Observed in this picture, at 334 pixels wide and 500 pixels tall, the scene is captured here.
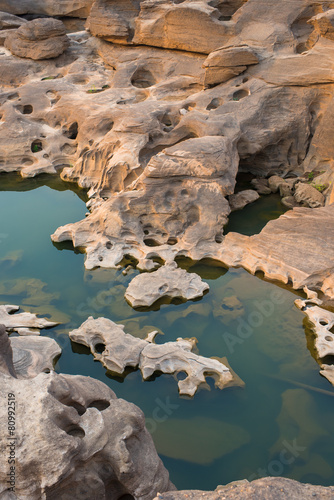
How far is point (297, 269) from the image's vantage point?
7391 millimetres

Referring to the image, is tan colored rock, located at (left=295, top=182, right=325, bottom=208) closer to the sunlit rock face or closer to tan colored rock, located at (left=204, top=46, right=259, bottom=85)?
the sunlit rock face

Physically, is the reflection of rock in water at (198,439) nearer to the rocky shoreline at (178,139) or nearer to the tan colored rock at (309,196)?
the rocky shoreline at (178,139)

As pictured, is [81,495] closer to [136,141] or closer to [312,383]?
[312,383]

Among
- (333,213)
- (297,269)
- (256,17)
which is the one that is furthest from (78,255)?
(256,17)

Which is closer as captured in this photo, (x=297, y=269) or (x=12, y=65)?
(x=297, y=269)

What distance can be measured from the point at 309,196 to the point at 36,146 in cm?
649

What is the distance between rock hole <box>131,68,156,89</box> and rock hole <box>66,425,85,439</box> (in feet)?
36.8

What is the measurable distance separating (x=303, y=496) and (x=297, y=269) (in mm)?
4781

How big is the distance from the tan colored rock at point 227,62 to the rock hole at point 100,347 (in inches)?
278

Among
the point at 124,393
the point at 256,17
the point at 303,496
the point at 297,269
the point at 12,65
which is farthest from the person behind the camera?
the point at 12,65

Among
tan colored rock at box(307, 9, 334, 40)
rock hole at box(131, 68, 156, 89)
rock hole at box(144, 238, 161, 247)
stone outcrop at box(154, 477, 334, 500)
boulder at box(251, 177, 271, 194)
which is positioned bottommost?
rock hole at box(144, 238, 161, 247)

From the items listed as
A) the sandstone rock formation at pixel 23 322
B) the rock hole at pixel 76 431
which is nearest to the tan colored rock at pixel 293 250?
the sandstone rock formation at pixel 23 322

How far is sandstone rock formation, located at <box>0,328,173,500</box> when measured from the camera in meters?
3.05

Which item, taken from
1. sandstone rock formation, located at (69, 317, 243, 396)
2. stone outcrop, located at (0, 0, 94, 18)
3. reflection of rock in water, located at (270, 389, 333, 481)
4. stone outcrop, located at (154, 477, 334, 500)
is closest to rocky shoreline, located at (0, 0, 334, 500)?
sandstone rock formation, located at (69, 317, 243, 396)
